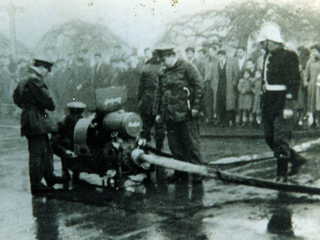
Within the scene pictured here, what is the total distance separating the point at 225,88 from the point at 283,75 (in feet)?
16.0

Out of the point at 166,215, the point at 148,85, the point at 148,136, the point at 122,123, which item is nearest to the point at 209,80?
the point at 148,85

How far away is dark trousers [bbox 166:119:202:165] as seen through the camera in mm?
4688

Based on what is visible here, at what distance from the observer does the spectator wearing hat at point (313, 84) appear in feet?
21.8

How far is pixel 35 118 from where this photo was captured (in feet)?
14.1

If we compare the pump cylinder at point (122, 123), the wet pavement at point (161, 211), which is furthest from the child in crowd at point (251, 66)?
the pump cylinder at point (122, 123)

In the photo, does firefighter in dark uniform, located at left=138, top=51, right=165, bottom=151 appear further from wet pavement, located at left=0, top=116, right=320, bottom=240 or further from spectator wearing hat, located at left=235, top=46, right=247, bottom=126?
spectator wearing hat, located at left=235, top=46, right=247, bottom=126

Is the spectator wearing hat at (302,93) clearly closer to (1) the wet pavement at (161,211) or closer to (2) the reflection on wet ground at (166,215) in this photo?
(1) the wet pavement at (161,211)

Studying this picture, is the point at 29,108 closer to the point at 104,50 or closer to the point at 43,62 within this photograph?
the point at 43,62

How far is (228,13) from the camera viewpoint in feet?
25.6

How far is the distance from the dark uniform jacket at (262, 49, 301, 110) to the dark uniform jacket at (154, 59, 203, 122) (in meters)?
0.89

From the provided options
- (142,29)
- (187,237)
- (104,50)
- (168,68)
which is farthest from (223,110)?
(187,237)

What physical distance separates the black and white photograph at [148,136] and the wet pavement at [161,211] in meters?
0.02

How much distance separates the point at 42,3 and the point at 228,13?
416 cm

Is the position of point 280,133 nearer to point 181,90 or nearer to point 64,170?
point 181,90
